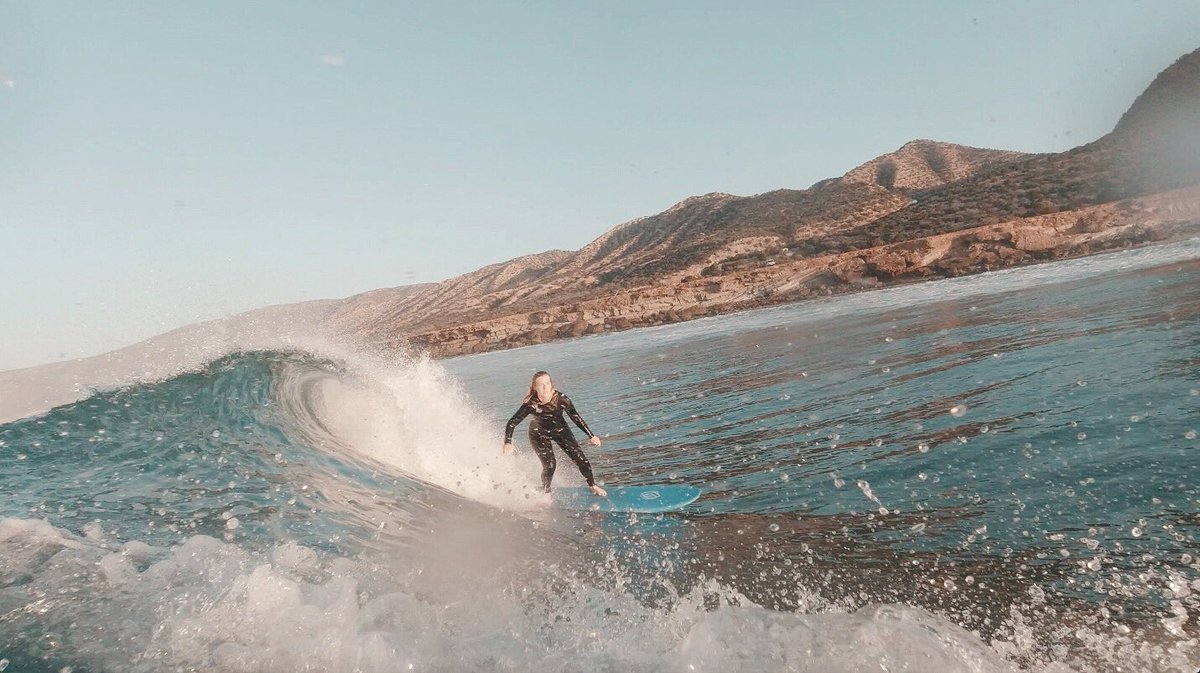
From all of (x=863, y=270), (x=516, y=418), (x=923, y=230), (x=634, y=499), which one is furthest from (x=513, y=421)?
(x=923, y=230)

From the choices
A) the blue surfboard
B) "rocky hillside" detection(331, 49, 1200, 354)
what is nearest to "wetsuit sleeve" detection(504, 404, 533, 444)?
the blue surfboard

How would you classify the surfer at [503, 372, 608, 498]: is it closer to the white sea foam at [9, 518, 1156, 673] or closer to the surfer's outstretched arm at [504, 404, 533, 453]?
the surfer's outstretched arm at [504, 404, 533, 453]

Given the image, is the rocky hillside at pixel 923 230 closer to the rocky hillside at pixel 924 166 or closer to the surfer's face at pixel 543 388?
the rocky hillside at pixel 924 166

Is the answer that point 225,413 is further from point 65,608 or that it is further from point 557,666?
point 557,666

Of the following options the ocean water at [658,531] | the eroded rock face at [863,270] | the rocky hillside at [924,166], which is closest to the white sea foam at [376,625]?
the ocean water at [658,531]

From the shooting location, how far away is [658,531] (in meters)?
7.25

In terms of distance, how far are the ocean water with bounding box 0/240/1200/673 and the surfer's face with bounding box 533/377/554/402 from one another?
4.97 feet

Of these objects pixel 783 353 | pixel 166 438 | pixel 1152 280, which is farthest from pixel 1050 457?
pixel 1152 280

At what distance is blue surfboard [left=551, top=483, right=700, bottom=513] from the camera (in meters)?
8.07

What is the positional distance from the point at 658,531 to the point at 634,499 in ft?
4.27

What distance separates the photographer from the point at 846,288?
52969 millimetres

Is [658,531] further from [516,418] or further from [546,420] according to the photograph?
[516,418]

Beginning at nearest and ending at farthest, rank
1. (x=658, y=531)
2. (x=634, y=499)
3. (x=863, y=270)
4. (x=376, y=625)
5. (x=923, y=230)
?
1. (x=376, y=625)
2. (x=658, y=531)
3. (x=634, y=499)
4. (x=863, y=270)
5. (x=923, y=230)

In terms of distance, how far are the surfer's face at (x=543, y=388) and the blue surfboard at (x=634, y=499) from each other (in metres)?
1.49
